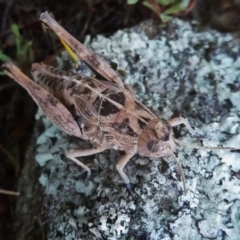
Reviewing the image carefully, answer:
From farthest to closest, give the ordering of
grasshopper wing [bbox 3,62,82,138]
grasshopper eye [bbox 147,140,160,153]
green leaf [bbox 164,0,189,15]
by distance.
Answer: green leaf [bbox 164,0,189,15], grasshopper wing [bbox 3,62,82,138], grasshopper eye [bbox 147,140,160,153]

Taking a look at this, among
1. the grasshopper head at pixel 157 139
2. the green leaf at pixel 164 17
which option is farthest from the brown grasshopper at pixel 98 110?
the green leaf at pixel 164 17

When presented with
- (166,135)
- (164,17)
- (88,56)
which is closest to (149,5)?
(164,17)

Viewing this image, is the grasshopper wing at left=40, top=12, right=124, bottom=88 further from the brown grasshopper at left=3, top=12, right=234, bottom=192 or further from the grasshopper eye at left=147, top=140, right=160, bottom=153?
the grasshopper eye at left=147, top=140, right=160, bottom=153

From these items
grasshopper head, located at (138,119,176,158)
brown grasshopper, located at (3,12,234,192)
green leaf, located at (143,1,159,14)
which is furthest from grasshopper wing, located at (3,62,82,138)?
green leaf, located at (143,1,159,14)

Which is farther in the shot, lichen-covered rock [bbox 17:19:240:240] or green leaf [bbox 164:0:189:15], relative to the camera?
green leaf [bbox 164:0:189:15]

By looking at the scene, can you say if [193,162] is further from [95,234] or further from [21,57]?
[21,57]

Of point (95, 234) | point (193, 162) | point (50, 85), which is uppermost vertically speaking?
point (50, 85)

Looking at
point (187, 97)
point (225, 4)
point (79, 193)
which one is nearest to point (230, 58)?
point (187, 97)

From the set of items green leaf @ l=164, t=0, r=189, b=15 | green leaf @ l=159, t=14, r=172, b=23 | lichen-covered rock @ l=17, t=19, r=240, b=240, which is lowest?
lichen-covered rock @ l=17, t=19, r=240, b=240
